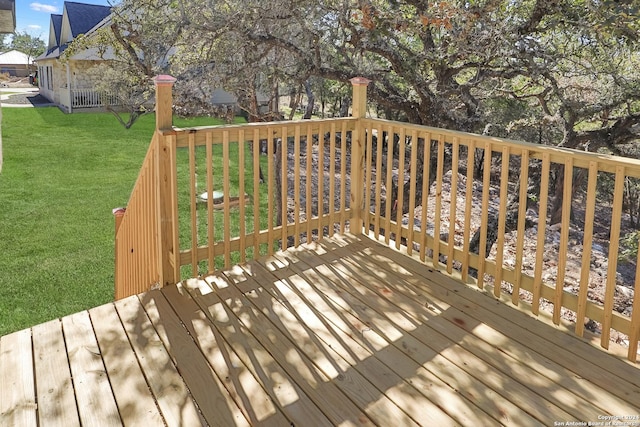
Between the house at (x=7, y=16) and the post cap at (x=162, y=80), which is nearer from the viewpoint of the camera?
the house at (x=7, y=16)

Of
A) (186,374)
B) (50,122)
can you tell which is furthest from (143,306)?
(50,122)

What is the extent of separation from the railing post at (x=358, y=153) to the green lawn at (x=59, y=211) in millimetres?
3617

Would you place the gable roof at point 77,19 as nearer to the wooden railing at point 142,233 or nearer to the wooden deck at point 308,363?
the wooden railing at point 142,233

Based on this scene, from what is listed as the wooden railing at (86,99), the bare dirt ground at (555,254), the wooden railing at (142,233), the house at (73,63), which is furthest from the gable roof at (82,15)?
the wooden railing at (142,233)

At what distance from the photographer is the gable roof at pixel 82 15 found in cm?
2041

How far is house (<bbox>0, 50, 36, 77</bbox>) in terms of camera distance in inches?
1674

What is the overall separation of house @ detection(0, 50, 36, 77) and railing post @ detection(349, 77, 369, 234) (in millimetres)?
47457

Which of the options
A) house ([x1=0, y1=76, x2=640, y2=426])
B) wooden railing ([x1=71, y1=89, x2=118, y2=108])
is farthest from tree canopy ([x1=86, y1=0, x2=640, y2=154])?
wooden railing ([x1=71, y1=89, x2=118, y2=108])

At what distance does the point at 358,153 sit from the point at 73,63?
63.2 feet

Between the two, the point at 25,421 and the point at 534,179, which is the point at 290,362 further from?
the point at 534,179

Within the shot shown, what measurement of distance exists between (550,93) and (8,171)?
11217 mm

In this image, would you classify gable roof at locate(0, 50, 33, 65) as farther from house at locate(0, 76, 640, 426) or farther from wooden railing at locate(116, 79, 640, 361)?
house at locate(0, 76, 640, 426)

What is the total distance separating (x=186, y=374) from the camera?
90.5 inches

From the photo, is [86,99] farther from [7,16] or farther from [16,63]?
[16,63]
